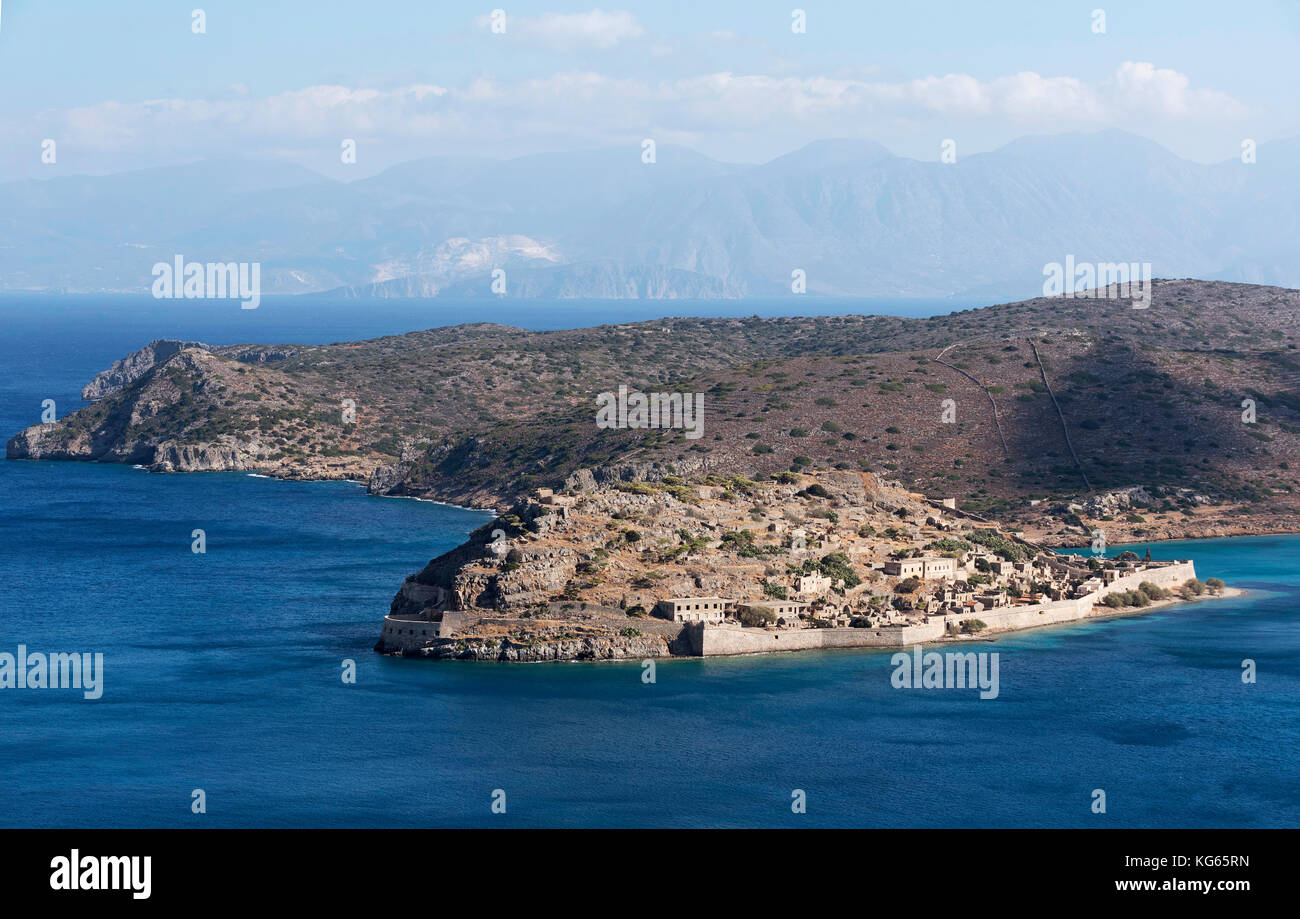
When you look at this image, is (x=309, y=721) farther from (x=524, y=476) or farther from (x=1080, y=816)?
(x=524, y=476)

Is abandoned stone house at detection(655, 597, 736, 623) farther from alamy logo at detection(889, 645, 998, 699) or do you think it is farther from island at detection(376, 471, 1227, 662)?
alamy logo at detection(889, 645, 998, 699)

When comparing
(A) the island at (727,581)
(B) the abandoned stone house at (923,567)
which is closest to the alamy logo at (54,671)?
(A) the island at (727,581)

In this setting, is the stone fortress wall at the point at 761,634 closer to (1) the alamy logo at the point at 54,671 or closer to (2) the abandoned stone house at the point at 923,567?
(2) the abandoned stone house at the point at 923,567

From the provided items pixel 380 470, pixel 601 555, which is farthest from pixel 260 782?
pixel 380 470

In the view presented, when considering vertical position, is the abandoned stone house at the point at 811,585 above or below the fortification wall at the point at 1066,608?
above

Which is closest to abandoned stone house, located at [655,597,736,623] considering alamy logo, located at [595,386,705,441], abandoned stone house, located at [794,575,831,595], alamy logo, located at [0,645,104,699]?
abandoned stone house, located at [794,575,831,595]
